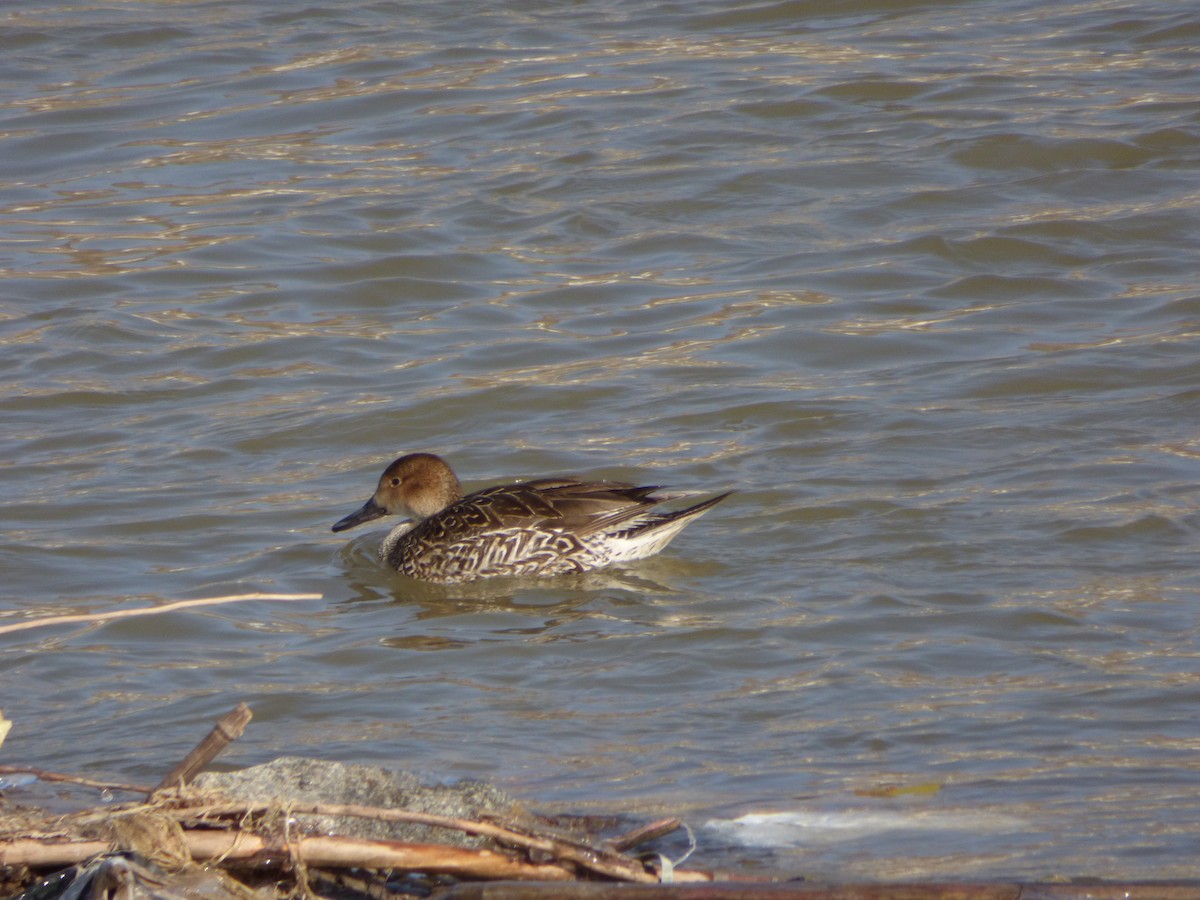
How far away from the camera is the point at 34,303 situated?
11625mm

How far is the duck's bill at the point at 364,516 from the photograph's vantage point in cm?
846

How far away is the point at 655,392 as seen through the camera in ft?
32.2

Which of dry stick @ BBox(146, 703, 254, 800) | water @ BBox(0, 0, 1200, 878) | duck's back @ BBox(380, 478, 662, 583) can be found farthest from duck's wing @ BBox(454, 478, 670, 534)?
dry stick @ BBox(146, 703, 254, 800)

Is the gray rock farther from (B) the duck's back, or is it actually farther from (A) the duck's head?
(A) the duck's head

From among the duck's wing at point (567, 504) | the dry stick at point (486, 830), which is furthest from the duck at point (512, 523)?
the dry stick at point (486, 830)

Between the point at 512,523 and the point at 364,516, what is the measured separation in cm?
70

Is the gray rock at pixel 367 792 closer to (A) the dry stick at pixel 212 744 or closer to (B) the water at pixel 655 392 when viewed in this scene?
(A) the dry stick at pixel 212 744

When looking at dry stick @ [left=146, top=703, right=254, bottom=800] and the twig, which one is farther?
the twig

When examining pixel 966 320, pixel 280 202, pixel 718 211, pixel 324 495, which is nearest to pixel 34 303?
pixel 280 202

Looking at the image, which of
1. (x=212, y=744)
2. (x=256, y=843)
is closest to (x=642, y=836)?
(x=256, y=843)

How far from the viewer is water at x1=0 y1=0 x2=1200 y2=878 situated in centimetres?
557

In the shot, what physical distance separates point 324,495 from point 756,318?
3062mm

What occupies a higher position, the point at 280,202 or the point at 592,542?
the point at 280,202

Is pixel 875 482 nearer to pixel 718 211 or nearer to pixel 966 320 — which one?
pixel 966 320
